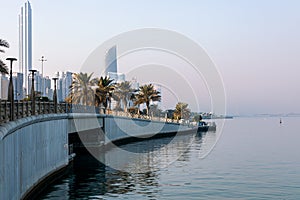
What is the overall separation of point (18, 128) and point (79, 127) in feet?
95.9

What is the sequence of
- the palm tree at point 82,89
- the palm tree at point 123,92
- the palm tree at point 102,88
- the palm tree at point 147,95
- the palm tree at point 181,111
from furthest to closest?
the palm tree at point 181,111, the palm tree at point 147,95, the palm tree at point 123,92, the palm tree at point 102,88, the palm tree at point 82,89

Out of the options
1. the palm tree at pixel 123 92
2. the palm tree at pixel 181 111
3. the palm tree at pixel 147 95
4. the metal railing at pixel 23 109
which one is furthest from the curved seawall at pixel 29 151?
the palm tree at pixel 181 111

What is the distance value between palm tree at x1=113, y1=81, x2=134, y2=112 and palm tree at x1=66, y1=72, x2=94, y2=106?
2419cm

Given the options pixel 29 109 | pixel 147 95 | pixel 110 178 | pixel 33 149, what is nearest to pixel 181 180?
pixel 110 178

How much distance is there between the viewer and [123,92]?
369 feet

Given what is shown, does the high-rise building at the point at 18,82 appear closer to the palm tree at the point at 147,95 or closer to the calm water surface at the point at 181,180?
Result: the palm tree at the point at 147,95

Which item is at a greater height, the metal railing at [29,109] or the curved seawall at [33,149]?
the metal railing at [29,109]

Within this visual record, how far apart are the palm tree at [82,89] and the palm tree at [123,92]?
24.2 m

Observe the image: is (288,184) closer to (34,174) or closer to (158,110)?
(34,174)

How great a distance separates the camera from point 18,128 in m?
26.4

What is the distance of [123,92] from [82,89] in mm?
27496

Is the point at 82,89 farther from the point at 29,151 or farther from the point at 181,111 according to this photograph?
the point at 181,111

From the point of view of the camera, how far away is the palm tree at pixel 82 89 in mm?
85750

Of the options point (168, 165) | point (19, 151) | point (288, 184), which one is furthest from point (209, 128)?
point (19, 151)
